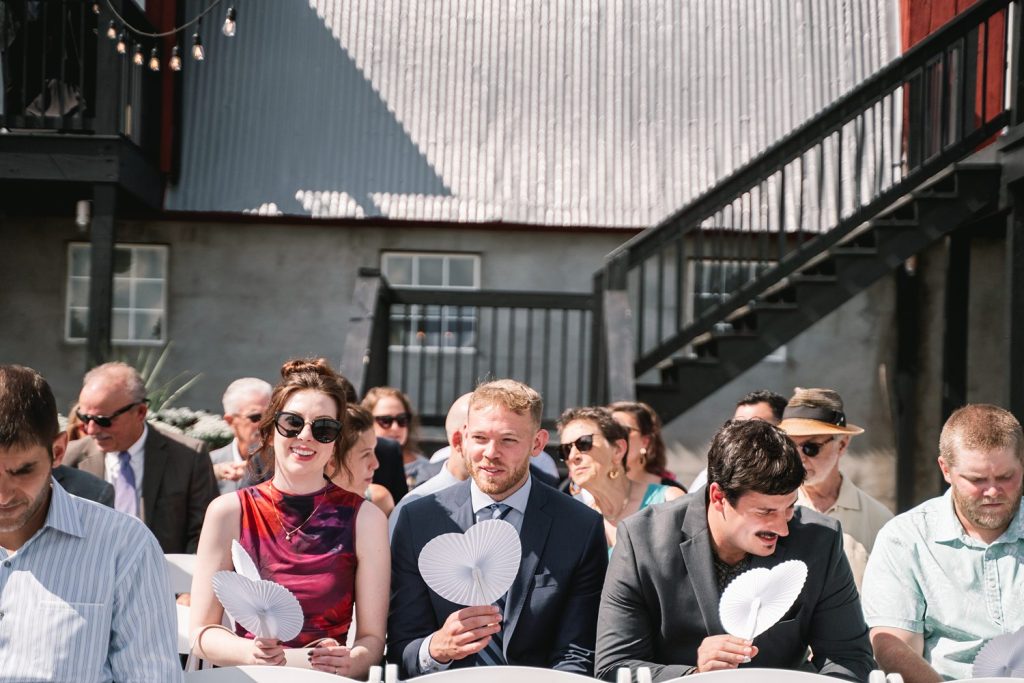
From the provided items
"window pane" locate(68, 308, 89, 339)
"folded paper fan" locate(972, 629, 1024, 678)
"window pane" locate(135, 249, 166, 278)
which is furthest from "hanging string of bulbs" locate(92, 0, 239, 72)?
"folded paper fan" locate(972, 629, 1024, 678)

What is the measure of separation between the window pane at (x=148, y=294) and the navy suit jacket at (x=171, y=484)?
23.1ft

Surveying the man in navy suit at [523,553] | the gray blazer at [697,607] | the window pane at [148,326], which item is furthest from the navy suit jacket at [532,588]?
the window pane at [148,326]

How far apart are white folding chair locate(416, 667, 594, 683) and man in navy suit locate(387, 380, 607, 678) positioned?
0.49 metres

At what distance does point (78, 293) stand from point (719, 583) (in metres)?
10.3

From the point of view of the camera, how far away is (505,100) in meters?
12.6

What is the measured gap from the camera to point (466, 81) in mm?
12672

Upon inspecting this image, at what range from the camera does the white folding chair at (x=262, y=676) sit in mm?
2893

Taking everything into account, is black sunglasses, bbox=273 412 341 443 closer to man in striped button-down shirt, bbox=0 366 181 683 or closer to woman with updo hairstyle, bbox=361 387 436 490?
man in striped button-down shirt, bbox=0 366 181 683

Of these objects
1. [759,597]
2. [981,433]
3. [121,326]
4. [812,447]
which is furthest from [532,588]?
[121,326]

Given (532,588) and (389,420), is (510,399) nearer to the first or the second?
(532,588)

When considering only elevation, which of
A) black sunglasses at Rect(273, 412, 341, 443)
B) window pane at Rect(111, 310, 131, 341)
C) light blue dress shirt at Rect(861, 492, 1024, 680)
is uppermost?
window pane at Rect(111, 310, 131, 341)

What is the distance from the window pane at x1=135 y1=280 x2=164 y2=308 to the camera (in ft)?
40.1

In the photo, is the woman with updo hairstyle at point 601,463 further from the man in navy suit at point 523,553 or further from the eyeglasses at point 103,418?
the eyeglasses at point 103,418

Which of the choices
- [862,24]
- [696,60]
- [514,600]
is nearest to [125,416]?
[514,600]
